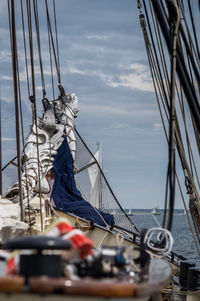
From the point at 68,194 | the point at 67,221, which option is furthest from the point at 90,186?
the point at 67,221

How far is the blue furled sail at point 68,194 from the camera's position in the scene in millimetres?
16031

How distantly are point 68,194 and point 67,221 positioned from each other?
38.4 ft

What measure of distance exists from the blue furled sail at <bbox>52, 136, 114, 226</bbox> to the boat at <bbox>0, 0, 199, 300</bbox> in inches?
1.1

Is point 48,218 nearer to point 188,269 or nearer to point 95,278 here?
point 188,269

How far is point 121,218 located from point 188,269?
21.9ft

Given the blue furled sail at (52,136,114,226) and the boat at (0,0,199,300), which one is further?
the blue furled sail at (52,136,114,226)

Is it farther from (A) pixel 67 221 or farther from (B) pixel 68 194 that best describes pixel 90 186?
(A) pixel 67 221

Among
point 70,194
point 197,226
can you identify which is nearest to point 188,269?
point 197,226

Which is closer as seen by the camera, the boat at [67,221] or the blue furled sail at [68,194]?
the boat at [67,221]

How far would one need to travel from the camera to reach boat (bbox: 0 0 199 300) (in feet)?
13.7

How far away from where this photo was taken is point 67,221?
5184 mm

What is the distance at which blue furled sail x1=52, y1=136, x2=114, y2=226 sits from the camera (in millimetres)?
16031

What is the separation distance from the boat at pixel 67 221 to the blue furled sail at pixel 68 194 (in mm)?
28

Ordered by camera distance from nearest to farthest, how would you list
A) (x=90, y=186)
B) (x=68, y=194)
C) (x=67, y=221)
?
1. (x=67, y=221)
2. (x=68, y=194)
3. (x=90, y=186)
